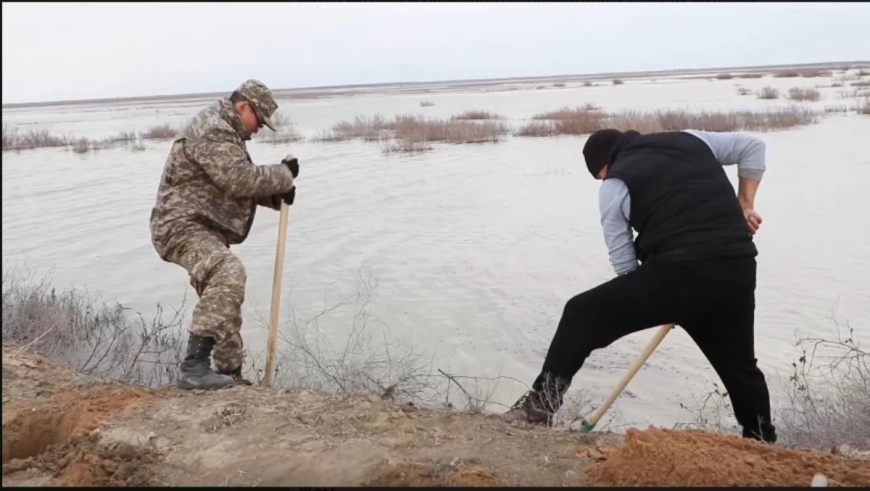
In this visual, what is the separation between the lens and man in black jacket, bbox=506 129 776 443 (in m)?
3.16

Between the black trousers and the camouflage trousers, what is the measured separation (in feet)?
6.03

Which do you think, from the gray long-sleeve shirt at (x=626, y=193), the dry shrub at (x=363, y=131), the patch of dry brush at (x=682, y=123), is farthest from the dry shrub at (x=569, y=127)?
the gray long-sleeve shirt at (x=626, y=193)

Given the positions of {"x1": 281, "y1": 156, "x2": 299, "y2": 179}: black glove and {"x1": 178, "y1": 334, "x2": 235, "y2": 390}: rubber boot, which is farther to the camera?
{"x1": 281, "y1": 156, "x2": 299, "y2": 179}: black glove

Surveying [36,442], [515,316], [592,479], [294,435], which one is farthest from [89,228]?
[592,479]

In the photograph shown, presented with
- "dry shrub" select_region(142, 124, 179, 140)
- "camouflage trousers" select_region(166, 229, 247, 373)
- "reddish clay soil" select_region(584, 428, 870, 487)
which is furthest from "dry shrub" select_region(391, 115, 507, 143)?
"reddish clay soil" select_region(584, 428, 870, 487)

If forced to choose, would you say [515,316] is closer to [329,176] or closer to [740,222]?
[740,222]

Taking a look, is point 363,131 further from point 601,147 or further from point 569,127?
point 601,147

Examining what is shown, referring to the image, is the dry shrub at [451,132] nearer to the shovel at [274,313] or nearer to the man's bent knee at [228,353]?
the shovel at [274,313]

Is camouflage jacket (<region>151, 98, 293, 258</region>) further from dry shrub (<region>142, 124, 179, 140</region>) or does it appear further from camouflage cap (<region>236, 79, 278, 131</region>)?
dry shrub (<region>142, 124, 179, 140</region>)

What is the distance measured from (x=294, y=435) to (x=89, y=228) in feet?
29.1

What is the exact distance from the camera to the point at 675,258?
315 cm

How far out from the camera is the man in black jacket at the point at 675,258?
316 centimetres

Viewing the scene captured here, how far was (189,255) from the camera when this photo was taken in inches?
164

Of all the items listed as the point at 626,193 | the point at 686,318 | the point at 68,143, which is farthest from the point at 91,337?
the point at 68,143
